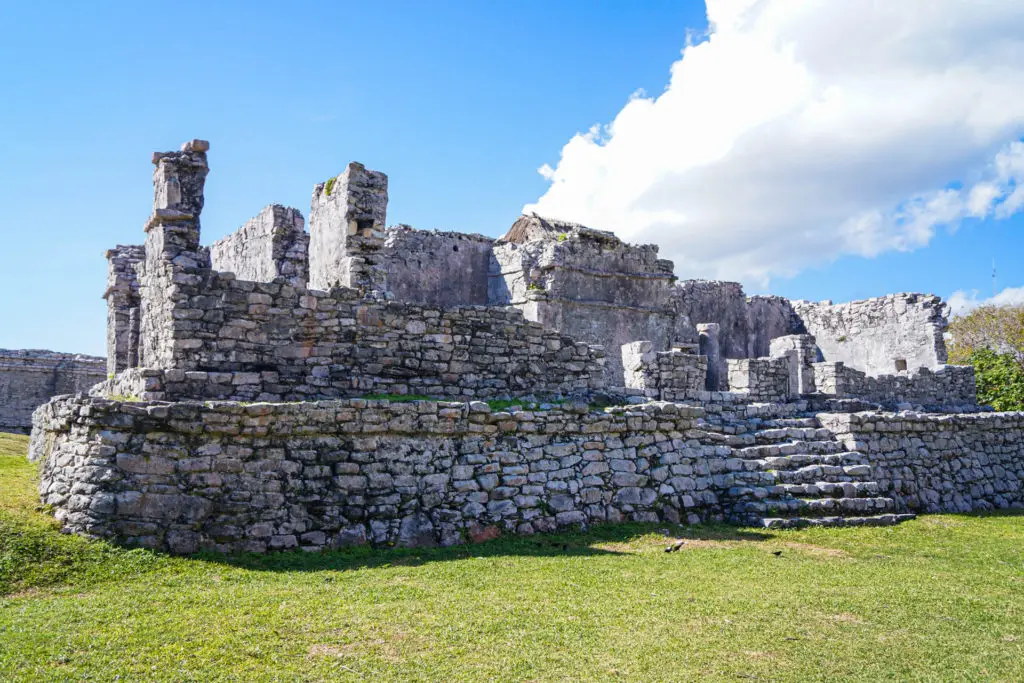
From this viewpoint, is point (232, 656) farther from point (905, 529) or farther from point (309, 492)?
point (905, 529)

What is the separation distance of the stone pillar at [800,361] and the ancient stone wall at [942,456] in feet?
16.0

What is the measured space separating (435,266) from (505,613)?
16184 mm

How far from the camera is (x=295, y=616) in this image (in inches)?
237

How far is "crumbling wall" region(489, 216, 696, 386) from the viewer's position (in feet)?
65.0

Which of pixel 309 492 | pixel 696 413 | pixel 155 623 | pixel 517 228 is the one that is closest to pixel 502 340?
pixel 696 413

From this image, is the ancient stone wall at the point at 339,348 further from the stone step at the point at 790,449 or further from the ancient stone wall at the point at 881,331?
the ancient stone wall at the point at 881,331

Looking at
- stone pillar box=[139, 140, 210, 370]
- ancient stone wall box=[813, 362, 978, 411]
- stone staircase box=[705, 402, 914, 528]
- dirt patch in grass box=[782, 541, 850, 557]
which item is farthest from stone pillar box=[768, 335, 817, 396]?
stone pillar box=[139, 140, 210, 370]

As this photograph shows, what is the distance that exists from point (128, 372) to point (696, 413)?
25.4 ft

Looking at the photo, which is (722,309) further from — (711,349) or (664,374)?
(664,374)

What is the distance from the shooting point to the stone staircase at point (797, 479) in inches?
422

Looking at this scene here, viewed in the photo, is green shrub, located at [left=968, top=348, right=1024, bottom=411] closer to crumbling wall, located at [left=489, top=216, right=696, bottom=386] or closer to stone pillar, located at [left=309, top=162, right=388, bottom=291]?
crumbling wall, located at [left=489, top=216, right=696, bottom=386]

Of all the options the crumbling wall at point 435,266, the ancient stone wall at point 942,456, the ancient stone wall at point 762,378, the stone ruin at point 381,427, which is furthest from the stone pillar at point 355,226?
the ancient stone wall at point 762,378

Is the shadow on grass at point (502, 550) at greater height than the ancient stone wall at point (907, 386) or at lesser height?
lesser

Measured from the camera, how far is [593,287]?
20406 mm
